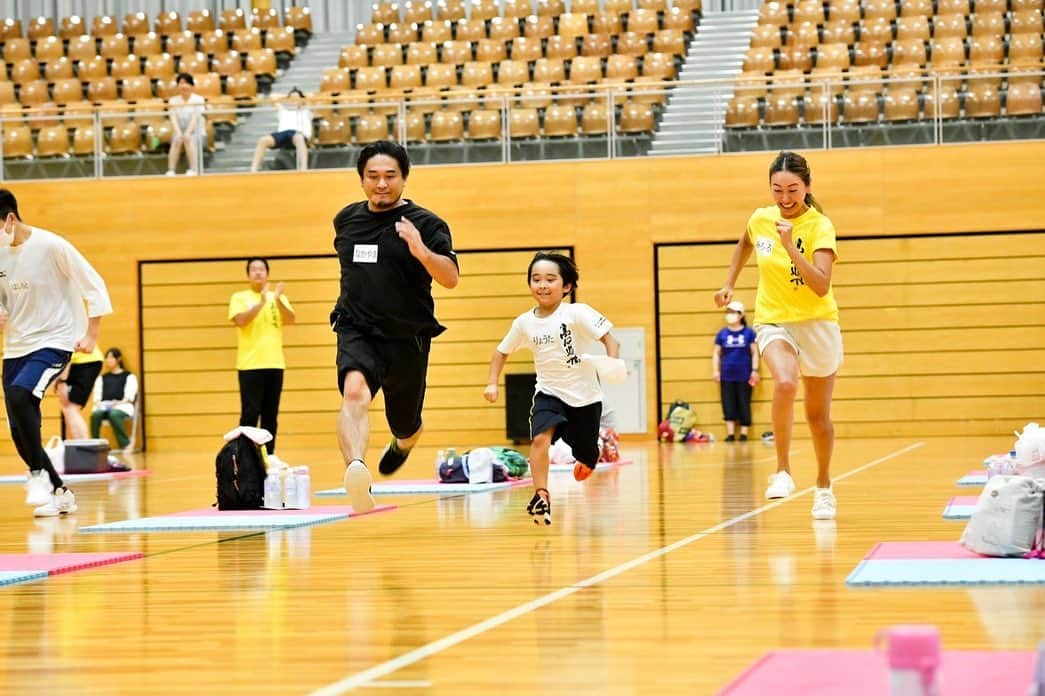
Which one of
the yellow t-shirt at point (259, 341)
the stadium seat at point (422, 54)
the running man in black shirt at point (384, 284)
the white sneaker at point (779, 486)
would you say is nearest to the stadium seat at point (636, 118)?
the stadium seat at point (422, 54)

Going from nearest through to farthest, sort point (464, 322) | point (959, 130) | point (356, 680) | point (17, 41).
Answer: point (356, 680) < point (959, 130) < point (464, 322) < point (17, 41)

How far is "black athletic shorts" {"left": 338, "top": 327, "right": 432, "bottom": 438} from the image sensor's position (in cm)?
747

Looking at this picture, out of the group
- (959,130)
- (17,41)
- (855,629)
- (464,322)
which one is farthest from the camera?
(17,41)

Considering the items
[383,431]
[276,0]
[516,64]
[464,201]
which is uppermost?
[276,0]

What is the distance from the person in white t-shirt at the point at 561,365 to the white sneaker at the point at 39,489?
277 centimetres

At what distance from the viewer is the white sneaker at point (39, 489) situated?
921 cm

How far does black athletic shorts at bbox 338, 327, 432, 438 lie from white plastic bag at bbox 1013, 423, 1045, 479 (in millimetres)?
2721

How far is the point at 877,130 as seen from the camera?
62.0 feet

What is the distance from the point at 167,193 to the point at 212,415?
2838 mm

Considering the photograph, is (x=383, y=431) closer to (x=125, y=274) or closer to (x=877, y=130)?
(x=125, y=274)

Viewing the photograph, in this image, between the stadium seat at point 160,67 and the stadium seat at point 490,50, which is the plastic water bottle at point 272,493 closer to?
the stadium seat at point 490,50

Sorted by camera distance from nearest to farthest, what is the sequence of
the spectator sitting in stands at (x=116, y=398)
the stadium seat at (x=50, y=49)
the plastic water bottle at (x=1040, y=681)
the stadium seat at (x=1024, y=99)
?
the plastic water bottle at (x=1040, y=681), the stadium seat at (x=1024, y=99), the spectator sitting in stands at (x=116, y=398), the stadium seat at (x=50, y=49)

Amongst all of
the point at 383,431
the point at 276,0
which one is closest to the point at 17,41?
the point at 276,0

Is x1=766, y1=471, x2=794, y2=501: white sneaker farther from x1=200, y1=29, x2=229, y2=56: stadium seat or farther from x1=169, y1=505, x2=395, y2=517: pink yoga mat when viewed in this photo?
x1=200, y1=29, x2=229, y2=56: stadium seat
